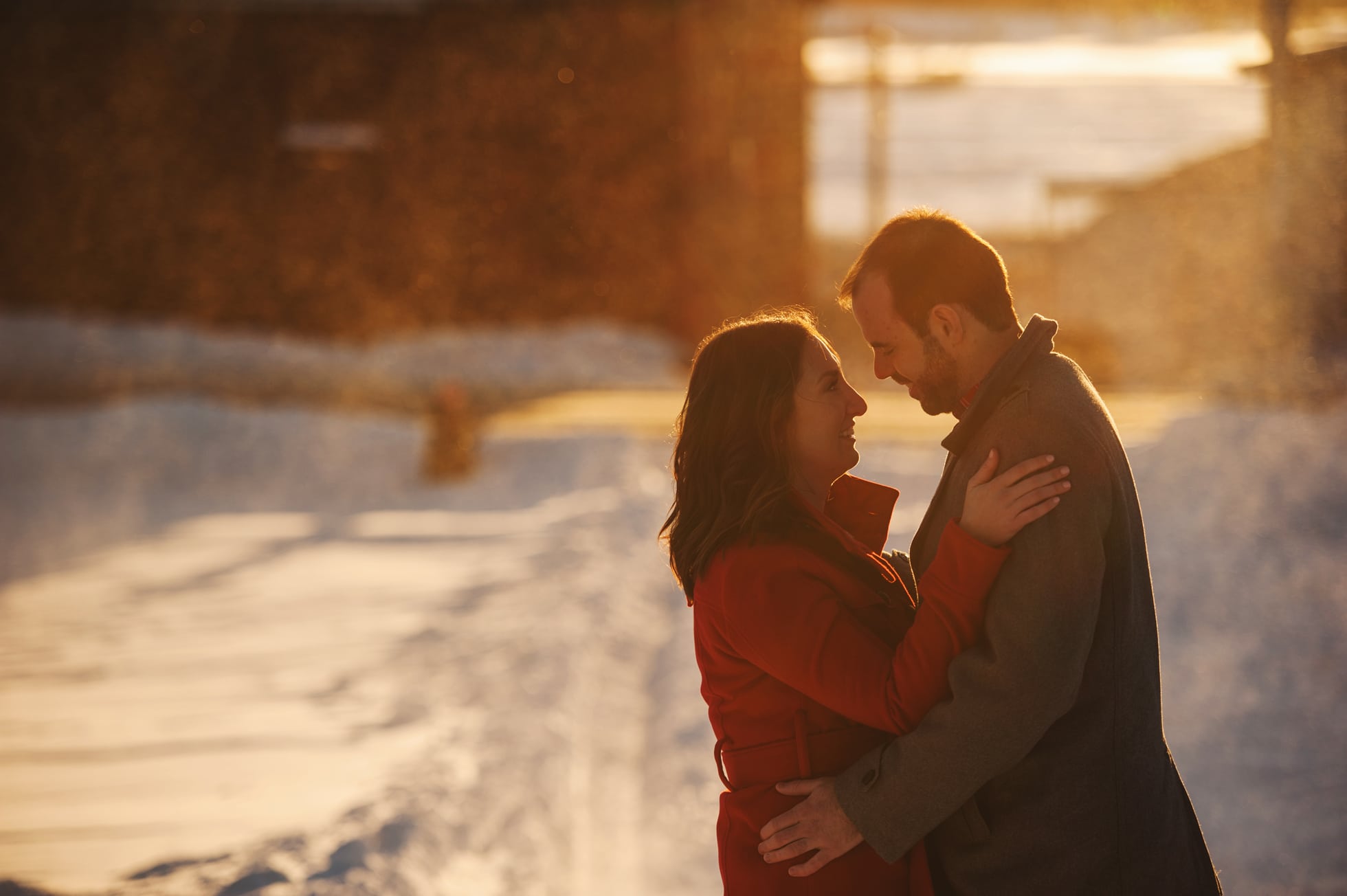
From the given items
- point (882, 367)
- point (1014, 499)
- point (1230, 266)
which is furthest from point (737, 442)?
point (1230, 266)

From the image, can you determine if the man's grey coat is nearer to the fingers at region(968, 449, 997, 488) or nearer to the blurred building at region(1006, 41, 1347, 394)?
the fingers at region(968, 449, 997, 488)

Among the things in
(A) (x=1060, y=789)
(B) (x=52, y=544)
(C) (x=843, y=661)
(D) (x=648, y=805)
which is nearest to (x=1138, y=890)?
(A) (x=1060, y=789)

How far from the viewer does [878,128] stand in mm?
30094

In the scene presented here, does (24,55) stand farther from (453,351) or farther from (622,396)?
(622,396)

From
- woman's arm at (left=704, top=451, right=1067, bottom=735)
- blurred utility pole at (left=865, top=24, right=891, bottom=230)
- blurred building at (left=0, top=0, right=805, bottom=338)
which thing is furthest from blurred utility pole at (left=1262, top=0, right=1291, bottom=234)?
blurred utility pole at (left=865, top=24, right=891, bottom=230)

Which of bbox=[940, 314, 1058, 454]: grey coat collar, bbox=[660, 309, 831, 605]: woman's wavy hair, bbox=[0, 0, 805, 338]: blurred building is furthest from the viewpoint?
bbox=[0, 0, 805, 338]: blurred building

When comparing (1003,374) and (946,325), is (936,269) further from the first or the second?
(1003,374)

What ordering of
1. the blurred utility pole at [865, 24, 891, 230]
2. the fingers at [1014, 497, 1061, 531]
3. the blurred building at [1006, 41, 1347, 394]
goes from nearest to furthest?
the fingers at [1014, 497, 1061, 531] → the blurred building at [1006, 41, 1347, 394] → the blurred utility pole at [865, 24, 891, 230]

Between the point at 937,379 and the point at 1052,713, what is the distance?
1.92 feet

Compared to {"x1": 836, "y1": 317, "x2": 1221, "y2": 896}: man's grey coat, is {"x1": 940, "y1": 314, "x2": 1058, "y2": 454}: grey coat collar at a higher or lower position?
higher

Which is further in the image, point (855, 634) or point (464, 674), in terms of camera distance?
point (464, 674)

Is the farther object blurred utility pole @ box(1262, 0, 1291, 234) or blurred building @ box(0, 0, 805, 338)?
blurred building @ box(0, 0, 805, 338)

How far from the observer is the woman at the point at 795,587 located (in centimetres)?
185

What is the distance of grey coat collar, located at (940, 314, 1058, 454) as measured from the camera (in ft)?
6.36
